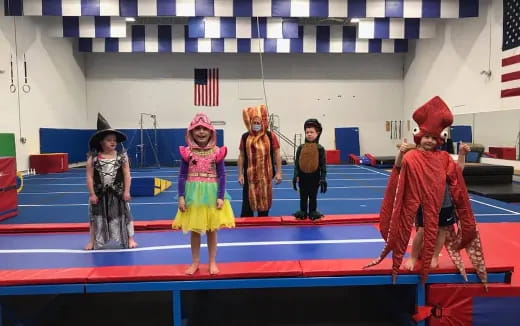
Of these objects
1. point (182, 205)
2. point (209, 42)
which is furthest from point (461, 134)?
point (182, 205)

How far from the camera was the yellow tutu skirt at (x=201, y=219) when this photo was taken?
2.55 meters

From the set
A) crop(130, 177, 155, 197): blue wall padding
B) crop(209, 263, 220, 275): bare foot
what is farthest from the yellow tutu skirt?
crop(130, 177, 155, 197): blue wall padding

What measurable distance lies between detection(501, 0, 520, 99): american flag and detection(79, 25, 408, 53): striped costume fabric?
14.6 feet

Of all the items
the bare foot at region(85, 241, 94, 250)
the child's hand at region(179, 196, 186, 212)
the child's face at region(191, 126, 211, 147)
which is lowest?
the bare foot at region(85, 241, 94, 250)

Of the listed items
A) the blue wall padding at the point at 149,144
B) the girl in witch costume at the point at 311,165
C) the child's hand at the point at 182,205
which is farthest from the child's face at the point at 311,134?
the blue wall padding at the point at 149,144

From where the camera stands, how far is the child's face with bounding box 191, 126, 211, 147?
2646mm

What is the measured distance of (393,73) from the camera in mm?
15023

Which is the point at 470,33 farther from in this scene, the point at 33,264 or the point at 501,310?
the point at 33,264

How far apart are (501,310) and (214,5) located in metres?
8.91

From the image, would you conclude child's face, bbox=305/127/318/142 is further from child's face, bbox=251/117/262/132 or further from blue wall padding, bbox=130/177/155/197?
blue wall padding, bbox=130/177/155/197

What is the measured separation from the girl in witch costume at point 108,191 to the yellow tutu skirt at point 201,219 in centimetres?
94

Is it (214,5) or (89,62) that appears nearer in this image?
(214,5)

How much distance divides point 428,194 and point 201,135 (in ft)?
4.95

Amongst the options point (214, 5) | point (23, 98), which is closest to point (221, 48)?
point (214, 5)
